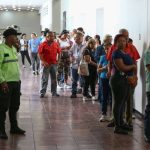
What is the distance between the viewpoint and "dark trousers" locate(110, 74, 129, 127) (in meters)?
6.52

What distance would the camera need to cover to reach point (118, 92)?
21.5 feet

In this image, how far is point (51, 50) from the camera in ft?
34.8

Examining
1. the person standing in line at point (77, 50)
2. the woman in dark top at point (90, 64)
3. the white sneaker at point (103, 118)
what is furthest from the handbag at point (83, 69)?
the white sneaker at point (103, 118)

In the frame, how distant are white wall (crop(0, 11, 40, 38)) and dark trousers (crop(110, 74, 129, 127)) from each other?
118ft

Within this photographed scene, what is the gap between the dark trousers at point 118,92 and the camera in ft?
21.4

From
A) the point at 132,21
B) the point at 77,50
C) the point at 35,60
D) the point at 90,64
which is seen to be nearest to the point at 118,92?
the point at 132,21

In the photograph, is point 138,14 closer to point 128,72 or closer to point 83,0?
point 128,72

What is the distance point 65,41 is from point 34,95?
2115 mm

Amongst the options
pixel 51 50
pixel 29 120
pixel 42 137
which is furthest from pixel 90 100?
pixel 42 137

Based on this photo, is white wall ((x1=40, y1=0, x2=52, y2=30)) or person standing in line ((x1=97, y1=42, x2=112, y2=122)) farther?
white wall ((x1=40, y1=0, x2=52, y2=30))

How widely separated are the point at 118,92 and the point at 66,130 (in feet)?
3.80

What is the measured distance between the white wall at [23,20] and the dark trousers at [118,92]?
35.9 meters

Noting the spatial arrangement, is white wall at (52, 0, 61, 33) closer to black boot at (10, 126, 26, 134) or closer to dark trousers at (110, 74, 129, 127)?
black boot at (10, 126, 26, 134)

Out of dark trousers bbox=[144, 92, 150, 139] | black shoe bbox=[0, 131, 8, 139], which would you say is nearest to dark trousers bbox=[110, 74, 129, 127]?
dark trousers bbox=[144, 92, 150, 139]
